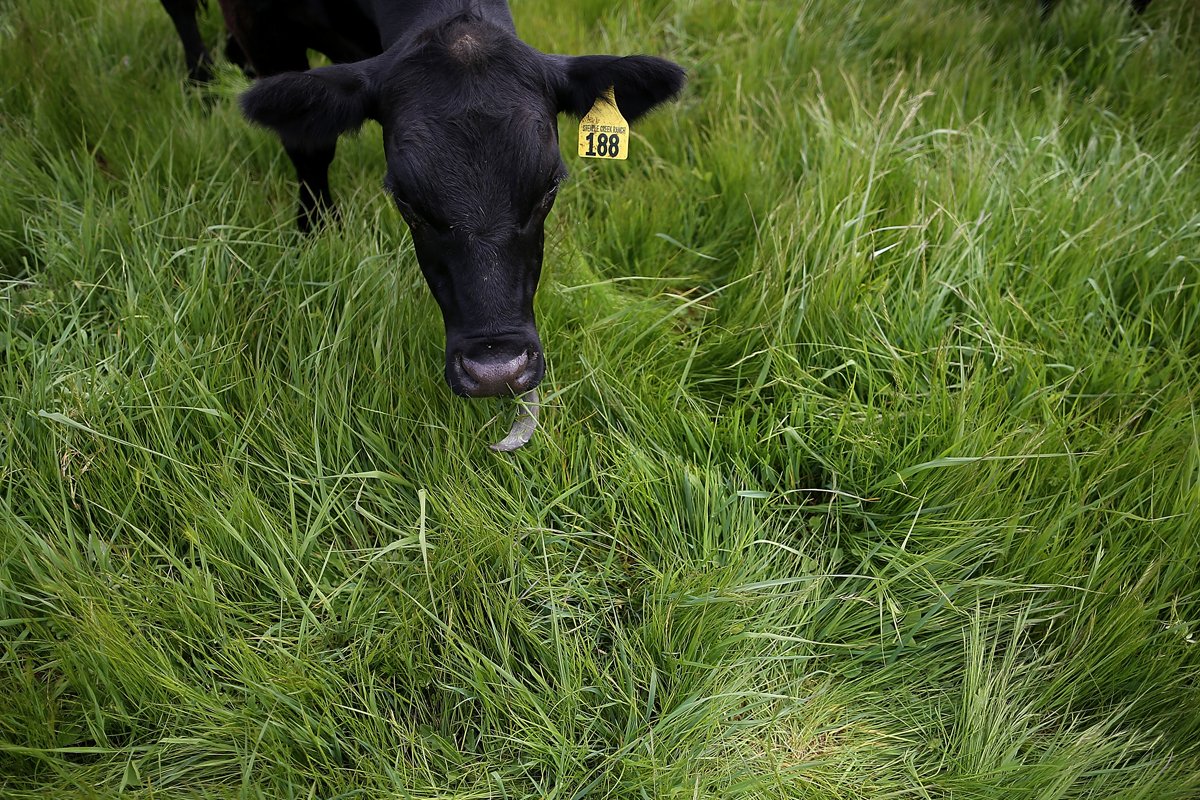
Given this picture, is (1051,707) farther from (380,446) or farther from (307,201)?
(307,201)

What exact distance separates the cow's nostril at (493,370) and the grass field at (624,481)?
32cm

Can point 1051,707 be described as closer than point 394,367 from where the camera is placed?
Yes

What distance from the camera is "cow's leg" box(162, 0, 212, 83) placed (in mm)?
3812

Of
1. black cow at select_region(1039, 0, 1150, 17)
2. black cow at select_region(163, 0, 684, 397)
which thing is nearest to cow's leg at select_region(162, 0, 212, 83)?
black cow at select_region(163, 0, 684, 397)

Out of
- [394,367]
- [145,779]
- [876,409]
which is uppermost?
[394,367]

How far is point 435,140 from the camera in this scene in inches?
86.7

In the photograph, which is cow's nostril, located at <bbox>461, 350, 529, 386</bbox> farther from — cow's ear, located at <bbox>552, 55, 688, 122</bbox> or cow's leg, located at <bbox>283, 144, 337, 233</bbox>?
cow's leg, located at <bbox>283, 144, 337, 233</bbox>

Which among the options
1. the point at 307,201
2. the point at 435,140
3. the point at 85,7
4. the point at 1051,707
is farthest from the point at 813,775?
the point at 85,7

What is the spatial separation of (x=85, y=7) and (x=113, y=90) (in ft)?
3.48

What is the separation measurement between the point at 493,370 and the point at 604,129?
1.01 m

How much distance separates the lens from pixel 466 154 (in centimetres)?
219

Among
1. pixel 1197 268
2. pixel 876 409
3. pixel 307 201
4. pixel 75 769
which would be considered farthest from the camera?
pixel 307 201

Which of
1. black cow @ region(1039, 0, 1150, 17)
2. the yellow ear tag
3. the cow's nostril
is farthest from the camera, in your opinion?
black cow @ region(1039, 0, 1150, 17)

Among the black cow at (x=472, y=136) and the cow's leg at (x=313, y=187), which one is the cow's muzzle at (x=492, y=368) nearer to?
the black cow at (x=472, y=136)
